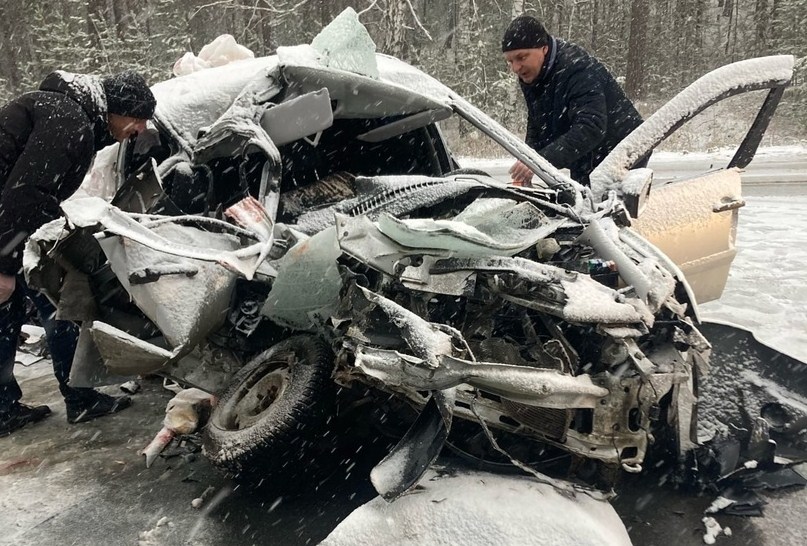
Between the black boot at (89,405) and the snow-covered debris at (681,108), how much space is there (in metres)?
3.06

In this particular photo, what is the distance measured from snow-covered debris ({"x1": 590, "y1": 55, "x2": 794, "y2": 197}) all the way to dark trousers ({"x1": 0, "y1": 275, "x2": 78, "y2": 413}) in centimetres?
302

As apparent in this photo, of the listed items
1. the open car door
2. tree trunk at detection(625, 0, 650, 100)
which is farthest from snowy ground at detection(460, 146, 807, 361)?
tree trunk at detection(625, 0, 650, 100)

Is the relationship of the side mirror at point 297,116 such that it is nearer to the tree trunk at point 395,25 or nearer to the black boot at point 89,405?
the black boot at point 89,405

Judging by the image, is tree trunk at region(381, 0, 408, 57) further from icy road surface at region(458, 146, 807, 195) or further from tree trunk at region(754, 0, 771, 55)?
tree trunk at region(754, 0, 771, 55)

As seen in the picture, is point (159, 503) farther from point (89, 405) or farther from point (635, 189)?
point (635, 189)

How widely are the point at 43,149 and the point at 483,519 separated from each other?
9.05 feet

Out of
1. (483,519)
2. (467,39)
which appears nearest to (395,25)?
(467,39)

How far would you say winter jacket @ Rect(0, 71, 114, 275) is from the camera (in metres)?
3.07

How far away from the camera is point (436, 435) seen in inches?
78.1

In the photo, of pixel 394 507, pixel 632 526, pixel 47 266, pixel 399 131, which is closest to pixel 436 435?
pixel 394 507

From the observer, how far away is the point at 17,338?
11.7ft

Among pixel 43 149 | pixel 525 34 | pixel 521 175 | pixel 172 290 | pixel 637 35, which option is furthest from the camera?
pixel 637 35

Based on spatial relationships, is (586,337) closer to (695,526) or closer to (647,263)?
(647,263)

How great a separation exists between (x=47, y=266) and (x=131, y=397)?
1746mm
